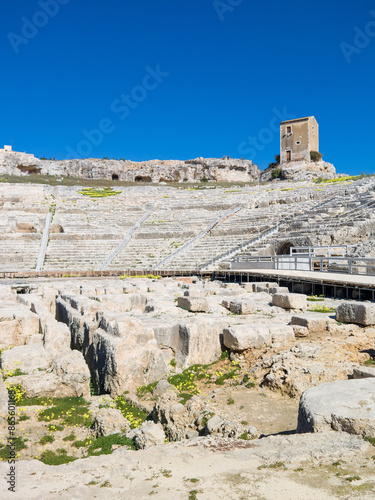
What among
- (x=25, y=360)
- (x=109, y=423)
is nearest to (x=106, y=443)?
(x=109, y=423)

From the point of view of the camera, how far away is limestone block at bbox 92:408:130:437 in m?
5.41

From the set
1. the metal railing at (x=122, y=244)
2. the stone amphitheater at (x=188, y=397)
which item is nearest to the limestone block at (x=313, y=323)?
the stone amphitheater at (x=188, y=397)

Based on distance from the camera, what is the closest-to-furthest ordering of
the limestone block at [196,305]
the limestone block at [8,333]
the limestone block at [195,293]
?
1. the limestone block at [8,333]
2. the limestone block at [196,305]
3. the limestone block at [195,293]

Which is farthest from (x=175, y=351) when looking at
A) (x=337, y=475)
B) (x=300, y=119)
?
(x=300, y=119)

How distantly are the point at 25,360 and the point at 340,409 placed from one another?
19.1ft

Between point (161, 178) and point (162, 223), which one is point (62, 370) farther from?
point (161, 178)

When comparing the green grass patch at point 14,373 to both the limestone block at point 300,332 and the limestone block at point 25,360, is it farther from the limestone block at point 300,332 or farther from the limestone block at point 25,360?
the limestone block at point 300,332

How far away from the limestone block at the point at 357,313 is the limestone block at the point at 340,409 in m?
4.30

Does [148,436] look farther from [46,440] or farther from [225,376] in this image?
[225,376]

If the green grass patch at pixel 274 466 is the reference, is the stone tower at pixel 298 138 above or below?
above

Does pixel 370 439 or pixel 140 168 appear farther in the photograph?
pixel 140 168

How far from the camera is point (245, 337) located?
311 inches

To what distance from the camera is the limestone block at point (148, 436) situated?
184 inches

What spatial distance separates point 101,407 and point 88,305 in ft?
14.6
